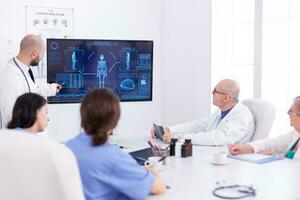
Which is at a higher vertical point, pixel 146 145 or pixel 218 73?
pixel 218 73

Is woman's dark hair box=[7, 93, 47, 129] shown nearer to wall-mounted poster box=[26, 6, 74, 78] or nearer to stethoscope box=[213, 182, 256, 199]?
stethoscope box=[213, 182, 256, 199]

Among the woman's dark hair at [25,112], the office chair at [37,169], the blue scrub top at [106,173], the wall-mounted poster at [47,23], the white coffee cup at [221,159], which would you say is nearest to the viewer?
the office chair at [37,169]

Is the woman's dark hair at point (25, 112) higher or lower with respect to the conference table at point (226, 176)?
higher

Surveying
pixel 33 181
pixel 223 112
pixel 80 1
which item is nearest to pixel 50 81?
pixel 80 1

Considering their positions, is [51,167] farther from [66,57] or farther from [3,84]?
[66,57]

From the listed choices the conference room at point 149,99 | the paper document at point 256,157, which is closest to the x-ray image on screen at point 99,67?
the conference room at point 149,99

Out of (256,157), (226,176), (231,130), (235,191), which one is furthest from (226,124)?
(235,191)

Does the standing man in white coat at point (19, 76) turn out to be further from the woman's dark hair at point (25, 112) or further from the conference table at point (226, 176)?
the conference table at point (226, 176)

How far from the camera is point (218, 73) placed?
15.5 ft

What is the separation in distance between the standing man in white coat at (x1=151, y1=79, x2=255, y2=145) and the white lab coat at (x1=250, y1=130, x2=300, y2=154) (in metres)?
0.26

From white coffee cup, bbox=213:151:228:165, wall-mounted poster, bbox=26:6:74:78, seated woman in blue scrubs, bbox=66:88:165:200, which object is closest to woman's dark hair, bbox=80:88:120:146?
seated woman in blue scrubs, bbox=66:88:165:200

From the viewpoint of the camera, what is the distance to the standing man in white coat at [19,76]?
319cm

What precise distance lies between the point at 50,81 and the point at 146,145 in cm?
131

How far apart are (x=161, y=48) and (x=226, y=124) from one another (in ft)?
6.99
